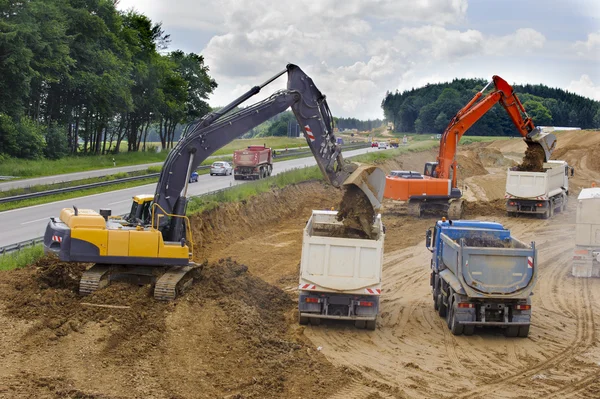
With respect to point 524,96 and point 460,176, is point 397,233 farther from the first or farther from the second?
point 524,96

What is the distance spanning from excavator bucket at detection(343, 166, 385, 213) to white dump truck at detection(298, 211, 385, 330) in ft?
5.84

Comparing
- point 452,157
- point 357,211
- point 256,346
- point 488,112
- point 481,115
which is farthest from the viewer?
point 488,112

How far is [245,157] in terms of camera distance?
168 feet

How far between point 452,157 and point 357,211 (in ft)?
56.5

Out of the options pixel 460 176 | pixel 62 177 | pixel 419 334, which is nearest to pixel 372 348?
pixel 419 334

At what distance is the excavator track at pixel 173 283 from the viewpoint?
15.1 m

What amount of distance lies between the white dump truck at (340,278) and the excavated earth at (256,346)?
0.52 meters

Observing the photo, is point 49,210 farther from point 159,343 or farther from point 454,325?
point 454,325

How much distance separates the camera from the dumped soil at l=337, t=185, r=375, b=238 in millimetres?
17141

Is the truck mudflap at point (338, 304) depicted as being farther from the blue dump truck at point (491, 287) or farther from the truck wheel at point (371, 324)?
the blue dump truck at point (491, 287)

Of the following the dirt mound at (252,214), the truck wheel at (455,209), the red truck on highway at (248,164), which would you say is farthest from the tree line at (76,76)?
the truck wheel at (455,209)

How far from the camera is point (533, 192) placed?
111ft

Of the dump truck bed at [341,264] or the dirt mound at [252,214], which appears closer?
the dump truck bed at [341,264]

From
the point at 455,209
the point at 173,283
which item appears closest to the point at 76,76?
the point at 455,209
